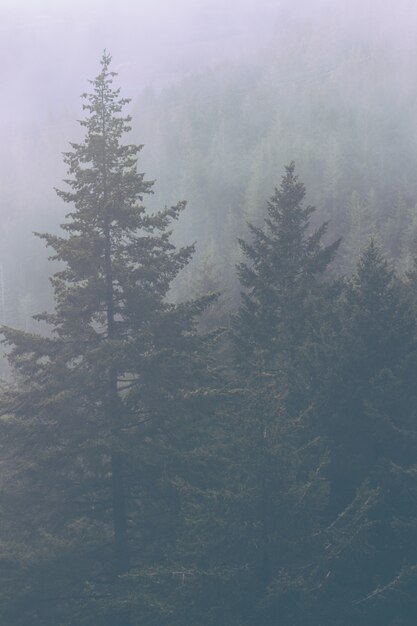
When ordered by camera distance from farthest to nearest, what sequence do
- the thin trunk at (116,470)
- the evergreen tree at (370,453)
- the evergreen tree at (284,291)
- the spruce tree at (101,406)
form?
the evergreen tree at (284,291), the thin trunk at (116,470), the spruce tree at (101,406), the evergreen tree at (370,453)

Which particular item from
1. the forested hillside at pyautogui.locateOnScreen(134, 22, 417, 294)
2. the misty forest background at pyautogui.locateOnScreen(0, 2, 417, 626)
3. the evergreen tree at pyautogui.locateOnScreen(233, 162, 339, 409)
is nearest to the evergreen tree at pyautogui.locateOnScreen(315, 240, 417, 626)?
the misty forest background at pyautogui.locateOnScreen(0, 2, 417, 626)

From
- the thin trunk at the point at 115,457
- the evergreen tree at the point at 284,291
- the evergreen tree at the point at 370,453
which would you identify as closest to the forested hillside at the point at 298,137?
the evergreen tree at the point at 284,291

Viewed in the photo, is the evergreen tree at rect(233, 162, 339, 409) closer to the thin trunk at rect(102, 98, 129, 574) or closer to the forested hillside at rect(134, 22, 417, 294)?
the thin trunk at rect(102, 98, 129, 574)

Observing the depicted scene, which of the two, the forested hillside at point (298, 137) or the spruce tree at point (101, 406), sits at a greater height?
the forested hillside at point (298, 137)

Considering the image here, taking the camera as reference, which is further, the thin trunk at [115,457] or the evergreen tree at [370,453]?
the thin trunk at [115,457]

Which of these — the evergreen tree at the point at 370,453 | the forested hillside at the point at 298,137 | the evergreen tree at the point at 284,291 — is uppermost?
the forested hillside at the point at 298,137

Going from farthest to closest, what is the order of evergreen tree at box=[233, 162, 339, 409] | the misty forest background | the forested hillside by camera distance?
the forested hillside < evergreen tree at box=[233, 162, 339, 409] < the misty forest background

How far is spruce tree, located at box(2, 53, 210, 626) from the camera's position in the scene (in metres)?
12.7

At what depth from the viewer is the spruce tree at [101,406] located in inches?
500

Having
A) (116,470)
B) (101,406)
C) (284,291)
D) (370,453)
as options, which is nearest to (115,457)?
(116,470)

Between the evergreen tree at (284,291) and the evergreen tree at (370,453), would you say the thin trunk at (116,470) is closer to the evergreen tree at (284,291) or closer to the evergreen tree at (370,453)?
the evergreen tree at (370,453)

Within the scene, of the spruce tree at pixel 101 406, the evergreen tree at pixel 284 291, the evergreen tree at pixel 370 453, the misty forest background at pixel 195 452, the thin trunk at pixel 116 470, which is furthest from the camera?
the evergreen tree at pixel 284 291

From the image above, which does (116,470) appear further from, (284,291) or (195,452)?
(284,291)

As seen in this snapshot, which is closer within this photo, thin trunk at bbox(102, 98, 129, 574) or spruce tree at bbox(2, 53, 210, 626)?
spruce tree at bbox(2, 53, 210, 626)
